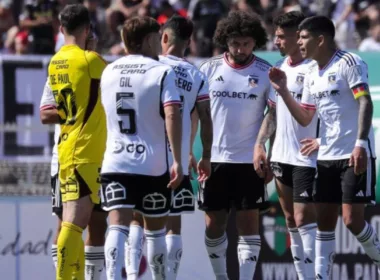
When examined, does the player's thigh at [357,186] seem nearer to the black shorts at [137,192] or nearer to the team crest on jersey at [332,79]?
the team crest on jersey at [332,79]

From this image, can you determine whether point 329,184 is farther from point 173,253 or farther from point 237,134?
point 173,253

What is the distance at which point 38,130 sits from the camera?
13.3 m

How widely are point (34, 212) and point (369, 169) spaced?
11.9 ft

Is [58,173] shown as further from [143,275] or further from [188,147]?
[143,275]

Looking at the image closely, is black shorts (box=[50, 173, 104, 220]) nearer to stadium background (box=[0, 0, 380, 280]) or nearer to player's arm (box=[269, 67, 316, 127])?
player's arm (box=[269, 67, 316, 127])

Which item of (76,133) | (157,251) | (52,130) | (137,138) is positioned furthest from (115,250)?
(52,130)

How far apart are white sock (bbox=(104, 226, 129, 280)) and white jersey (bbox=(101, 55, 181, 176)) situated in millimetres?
426

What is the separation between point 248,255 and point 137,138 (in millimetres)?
1918

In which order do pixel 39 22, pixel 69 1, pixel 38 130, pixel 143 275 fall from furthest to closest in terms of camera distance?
pixel 69 1, pixel 39 22, pixel 38 130, pixel 143 275

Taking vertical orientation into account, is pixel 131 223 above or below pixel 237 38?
below

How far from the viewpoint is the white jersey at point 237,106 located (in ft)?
32.1

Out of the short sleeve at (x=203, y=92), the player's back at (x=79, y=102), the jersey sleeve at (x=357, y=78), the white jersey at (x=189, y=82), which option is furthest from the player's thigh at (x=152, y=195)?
the jersey sleeve at (x=357, y=78)

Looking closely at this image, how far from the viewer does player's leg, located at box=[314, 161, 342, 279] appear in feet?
30.2

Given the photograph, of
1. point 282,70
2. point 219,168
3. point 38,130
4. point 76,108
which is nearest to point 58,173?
point 76,108
